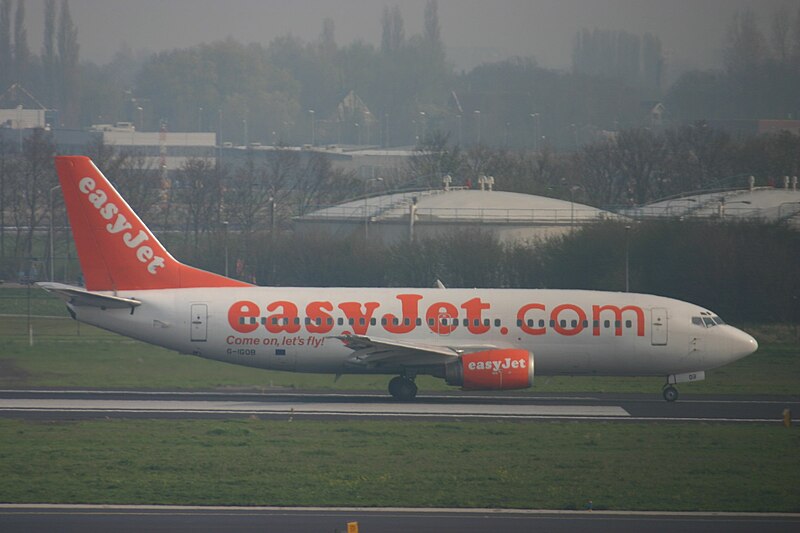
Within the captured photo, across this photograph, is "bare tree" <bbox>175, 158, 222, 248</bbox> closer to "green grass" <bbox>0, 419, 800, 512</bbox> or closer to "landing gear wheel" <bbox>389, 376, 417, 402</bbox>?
"landing gear wheel" <bbox>389, 376, 417, 402</bbox>

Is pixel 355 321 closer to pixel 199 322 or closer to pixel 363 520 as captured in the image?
pixel 199 322

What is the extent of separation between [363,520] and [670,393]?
67.7 ft

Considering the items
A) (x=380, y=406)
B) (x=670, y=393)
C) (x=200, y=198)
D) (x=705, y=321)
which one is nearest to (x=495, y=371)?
(x=380, y=406)

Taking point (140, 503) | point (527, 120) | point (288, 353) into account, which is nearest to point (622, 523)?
point (140, 503)

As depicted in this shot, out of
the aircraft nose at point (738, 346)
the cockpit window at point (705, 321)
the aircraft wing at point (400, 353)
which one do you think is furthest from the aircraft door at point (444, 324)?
the aircraft nose at point (738, 346)

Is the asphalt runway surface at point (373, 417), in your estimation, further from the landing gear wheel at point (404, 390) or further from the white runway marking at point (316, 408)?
the landing gear wheel at point (404, 390)

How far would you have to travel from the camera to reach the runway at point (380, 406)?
36625mm

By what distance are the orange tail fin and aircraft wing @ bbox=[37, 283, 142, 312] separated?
36.9 inches

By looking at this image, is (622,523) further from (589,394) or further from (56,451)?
(589,394)

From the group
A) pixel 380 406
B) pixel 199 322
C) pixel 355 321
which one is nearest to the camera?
pixel 380 406

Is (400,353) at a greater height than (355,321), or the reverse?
(355,321)

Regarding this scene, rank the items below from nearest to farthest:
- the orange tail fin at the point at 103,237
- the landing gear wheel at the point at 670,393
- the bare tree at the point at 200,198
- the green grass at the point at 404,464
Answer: the green grass at the point at 404,464 → the orange tail fin at the point at 103,237 → the landing gear wheel at the point at 670,393 → the bare tree at the point at 200,198

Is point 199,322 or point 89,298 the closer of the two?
point 89,298

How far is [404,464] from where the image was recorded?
28.8 metres
